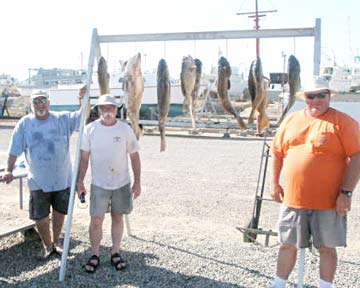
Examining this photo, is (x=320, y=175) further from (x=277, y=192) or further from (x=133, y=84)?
(x=133, y=84)

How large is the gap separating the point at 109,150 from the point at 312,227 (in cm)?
206

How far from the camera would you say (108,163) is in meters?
5.00

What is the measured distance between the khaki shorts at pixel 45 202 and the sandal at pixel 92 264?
0.64 meters

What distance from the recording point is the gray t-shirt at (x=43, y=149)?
5324 millimetres

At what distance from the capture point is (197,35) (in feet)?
17.5

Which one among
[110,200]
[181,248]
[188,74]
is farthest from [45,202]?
[188,74]

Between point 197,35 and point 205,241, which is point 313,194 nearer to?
point 197,35

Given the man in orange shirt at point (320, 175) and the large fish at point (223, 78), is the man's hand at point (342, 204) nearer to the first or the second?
the man in orange shirt at point (320, 175)

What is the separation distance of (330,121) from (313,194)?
1.94 ft

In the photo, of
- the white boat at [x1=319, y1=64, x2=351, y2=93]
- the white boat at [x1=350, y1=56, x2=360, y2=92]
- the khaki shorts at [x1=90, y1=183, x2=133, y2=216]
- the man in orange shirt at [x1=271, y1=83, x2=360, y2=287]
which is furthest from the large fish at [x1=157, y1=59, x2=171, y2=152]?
the white boat at [x1=350, y1=56, x2=360, y2=92]

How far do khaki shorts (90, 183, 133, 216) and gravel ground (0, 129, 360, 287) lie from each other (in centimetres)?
67

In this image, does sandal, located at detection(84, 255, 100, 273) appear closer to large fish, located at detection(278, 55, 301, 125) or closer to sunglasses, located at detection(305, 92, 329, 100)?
large fish, located at detection(278, 55, 301, 125)

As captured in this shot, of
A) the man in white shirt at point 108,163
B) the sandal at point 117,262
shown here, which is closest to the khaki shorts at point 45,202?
the man in white shirt at point 108,163

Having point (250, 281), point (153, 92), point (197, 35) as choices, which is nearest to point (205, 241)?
point (250, 281)
